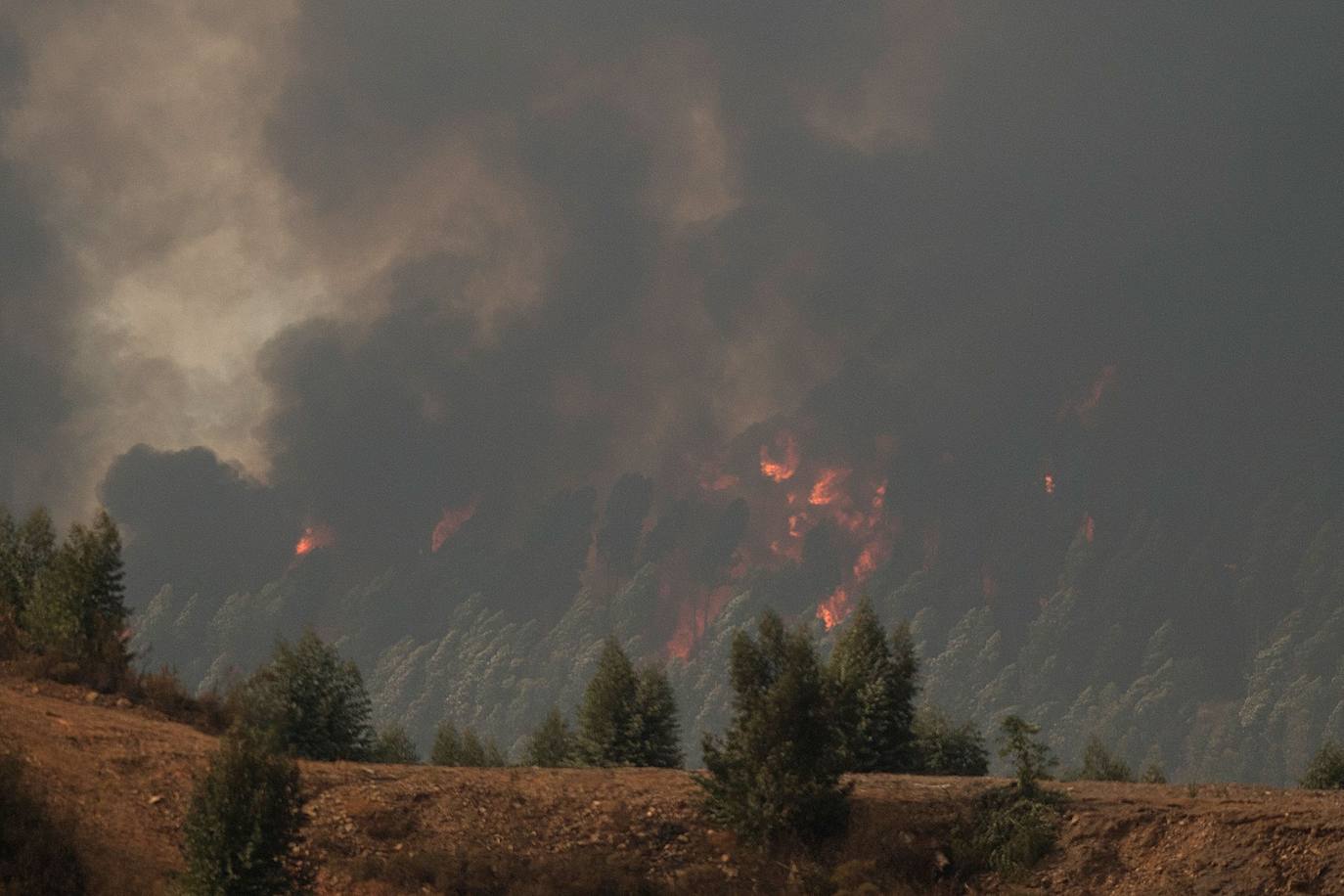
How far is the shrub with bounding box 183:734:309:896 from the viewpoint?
3016cm

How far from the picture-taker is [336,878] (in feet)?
118

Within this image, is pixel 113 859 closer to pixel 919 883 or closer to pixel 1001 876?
pixel 919 883

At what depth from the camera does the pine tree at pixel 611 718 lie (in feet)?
Answer: 204

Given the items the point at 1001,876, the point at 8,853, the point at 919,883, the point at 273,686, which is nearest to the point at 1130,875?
the point at 1001,876

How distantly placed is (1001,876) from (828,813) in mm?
6029

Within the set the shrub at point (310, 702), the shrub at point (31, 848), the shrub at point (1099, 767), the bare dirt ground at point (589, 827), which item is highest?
the shrub at point (1099, 767)

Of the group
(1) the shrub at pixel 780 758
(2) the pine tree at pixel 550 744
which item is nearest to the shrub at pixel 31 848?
(1) the shrub at pixel 780 758

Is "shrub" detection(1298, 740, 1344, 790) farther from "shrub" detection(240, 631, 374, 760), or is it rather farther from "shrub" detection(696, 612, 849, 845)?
"shrub" detection(240, 631, 374, 760)

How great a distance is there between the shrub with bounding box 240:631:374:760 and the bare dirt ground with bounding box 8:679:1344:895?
6.98 meters

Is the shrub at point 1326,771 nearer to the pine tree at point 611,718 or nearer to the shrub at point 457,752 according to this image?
the pine tree at point 611,718

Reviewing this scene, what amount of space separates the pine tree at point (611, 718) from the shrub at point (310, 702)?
41.1 ft

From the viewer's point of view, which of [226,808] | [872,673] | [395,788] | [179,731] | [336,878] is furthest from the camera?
[872,673]

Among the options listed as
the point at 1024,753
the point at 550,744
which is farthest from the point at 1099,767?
the point at 1024,753

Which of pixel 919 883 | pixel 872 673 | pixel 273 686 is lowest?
pixel 919 883
